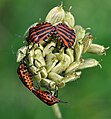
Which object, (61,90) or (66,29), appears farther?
(61,90)

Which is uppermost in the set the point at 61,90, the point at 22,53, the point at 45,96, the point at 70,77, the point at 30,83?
the point at 22,53

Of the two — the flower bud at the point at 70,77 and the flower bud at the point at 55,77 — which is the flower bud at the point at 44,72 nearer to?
the flower bud at the point at 55,77

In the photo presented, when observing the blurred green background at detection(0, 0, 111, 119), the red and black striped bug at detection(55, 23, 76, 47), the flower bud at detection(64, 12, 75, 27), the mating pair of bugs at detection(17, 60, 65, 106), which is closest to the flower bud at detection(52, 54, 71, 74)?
the red and black striped bug at detection(55, 23, 76, 47)

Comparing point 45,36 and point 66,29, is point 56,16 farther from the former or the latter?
point 45,36

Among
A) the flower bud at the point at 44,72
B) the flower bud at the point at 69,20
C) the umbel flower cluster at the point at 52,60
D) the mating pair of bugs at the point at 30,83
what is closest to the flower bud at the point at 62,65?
the umbel flower cluster at the point at 52,60

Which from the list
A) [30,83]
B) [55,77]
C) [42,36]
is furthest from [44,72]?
[42,36]

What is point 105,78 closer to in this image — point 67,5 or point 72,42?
point 67,5
